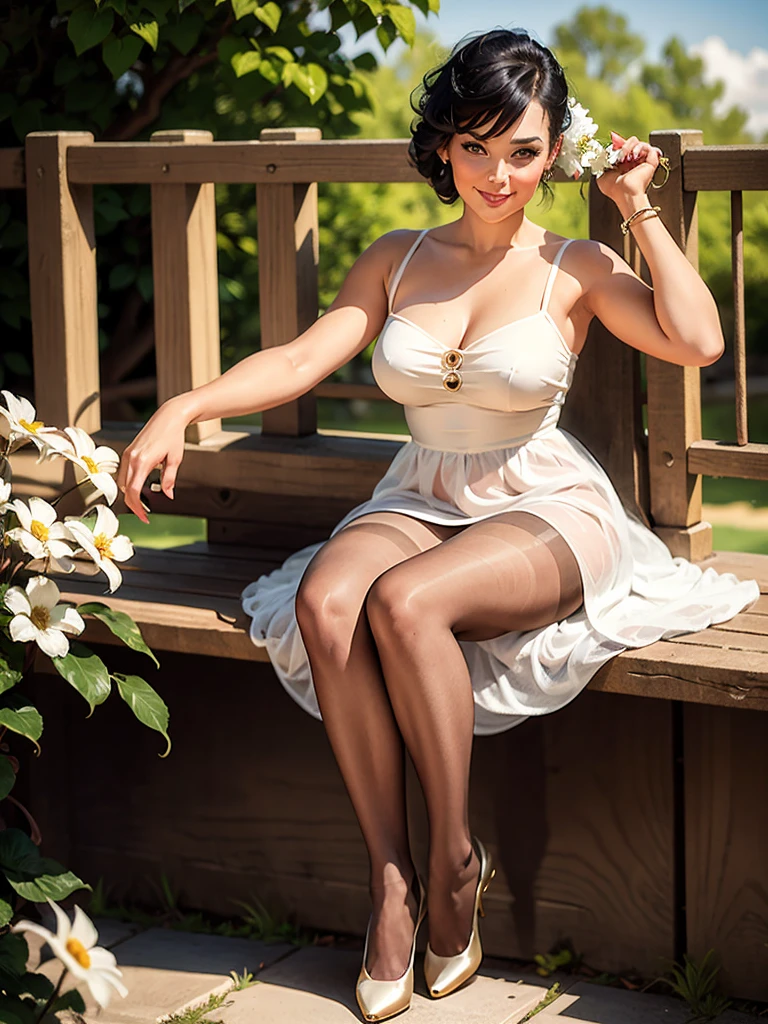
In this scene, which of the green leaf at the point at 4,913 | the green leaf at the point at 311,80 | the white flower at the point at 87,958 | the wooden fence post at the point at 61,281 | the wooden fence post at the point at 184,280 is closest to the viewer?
the white flower at the point at 87,958

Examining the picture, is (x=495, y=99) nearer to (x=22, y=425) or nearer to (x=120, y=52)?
(x=22, y=425)

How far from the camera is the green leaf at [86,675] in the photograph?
2682mm

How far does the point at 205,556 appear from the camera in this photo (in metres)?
3.59

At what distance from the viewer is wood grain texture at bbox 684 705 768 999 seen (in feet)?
9.34

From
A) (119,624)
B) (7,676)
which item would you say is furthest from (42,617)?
(119,624)

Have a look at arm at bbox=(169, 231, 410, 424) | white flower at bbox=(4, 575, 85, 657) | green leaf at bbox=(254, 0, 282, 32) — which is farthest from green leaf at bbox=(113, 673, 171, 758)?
green leaf at bbox=(254, 0, 282, 32)

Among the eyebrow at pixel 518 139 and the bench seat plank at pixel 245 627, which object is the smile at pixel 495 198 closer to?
the eyebrow at pixel 518 139

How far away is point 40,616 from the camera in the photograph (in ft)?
8.68

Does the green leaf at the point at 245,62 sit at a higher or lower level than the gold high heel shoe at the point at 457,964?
higher

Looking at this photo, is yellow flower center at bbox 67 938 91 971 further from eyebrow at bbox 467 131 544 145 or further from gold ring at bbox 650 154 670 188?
gold ring at bbox 650 154 670 188

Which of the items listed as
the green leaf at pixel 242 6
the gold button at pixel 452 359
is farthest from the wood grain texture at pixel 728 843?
the green leaf at pixel 242 6

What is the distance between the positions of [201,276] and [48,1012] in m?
1.67

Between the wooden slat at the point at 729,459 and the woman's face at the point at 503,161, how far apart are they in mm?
666

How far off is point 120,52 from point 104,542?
1.53 metres
